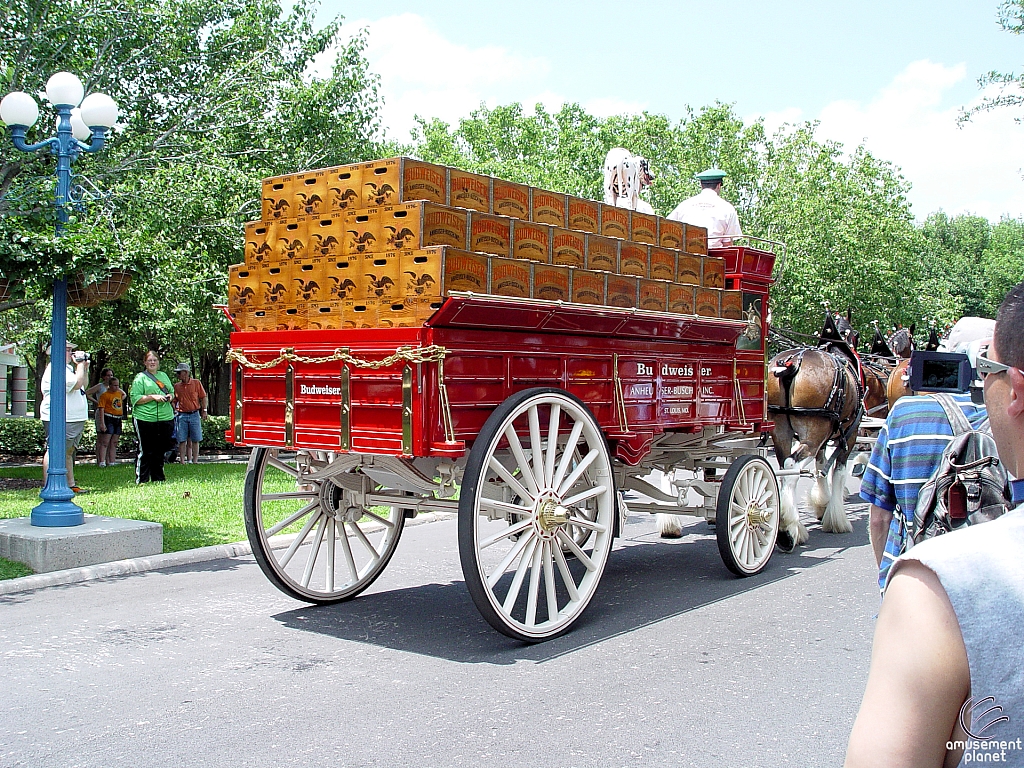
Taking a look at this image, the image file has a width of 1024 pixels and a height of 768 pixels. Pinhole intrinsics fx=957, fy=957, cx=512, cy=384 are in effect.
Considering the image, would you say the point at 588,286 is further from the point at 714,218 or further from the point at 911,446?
the point at 911,446

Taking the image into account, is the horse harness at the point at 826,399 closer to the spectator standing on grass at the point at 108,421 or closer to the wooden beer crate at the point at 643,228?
the wooden beer crate at the point at 643,228

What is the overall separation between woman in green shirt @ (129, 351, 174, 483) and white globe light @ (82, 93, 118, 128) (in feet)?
17.5

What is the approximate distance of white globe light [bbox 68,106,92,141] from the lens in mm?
9413

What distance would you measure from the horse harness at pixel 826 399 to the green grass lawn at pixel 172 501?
558 centimetres

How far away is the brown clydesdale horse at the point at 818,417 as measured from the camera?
31.9 ft

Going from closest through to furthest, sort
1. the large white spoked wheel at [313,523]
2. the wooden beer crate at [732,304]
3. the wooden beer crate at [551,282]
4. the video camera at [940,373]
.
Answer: the video camera at [940,373]
the wooden beer crate at [551,282]
the large white spoked wheel at [313,523]
the wooden beer crate at [732,304]

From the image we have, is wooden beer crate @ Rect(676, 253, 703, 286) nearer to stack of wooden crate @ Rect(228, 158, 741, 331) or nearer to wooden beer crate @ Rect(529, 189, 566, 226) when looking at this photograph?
stack of wooden crate @ Rect(228, 158, 741, 331)

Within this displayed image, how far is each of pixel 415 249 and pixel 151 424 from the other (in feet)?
30.0

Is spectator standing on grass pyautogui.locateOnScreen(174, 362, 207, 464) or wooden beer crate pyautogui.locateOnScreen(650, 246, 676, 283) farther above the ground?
wooden beer crate pyautogui.locateOnScreen(650, 246, 676, 283)

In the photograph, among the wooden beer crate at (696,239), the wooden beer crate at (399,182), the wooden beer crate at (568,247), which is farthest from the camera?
the wooden beer crate at (696,239)

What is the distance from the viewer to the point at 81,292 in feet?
28.3

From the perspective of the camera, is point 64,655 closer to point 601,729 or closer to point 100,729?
point 100,729

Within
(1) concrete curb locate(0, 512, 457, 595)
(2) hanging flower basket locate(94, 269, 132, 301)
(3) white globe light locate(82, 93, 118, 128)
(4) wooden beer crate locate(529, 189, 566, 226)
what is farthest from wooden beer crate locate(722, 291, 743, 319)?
(3) white globe light locate(82, 93, 118, 128)

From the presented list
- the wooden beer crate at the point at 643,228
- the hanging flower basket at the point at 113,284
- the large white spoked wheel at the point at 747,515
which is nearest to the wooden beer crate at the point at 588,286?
the wooden beer crate at the point at 643,228
